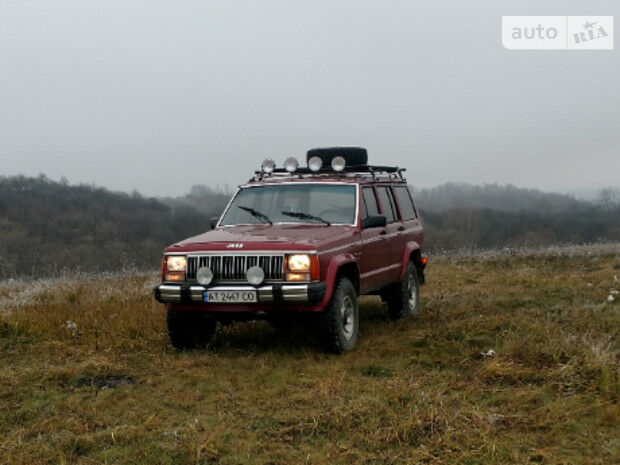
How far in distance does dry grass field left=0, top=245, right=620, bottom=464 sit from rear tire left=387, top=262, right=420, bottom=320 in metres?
0.35

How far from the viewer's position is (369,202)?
25.6ft

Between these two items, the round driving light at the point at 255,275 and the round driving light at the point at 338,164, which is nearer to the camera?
A: the round driving light at the point at 255,275

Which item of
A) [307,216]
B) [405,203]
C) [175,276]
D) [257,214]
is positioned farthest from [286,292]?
[405,203]

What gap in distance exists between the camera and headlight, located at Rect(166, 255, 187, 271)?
6441 mm

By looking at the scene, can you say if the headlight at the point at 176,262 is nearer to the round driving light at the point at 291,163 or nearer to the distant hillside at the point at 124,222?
the round driving light at the point at 291,163

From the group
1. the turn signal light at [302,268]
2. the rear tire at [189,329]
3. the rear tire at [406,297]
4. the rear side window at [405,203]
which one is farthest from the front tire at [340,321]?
the rear side window at [405,203]

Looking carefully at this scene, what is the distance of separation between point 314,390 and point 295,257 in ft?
4.48

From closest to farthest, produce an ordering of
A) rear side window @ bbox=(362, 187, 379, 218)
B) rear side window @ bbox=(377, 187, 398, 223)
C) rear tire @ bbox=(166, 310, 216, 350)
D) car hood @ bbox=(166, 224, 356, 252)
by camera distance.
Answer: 1. car hood @ bbox=(166, 224, 356, 252)
2. rear tire @ bbox=(166, 310, 216, 350)
3. rear side window @ bbox=(362, 187, 379, 218)
4. rear side window @ bbox=(377, 187, 398, 223)

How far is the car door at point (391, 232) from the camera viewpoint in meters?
8.13

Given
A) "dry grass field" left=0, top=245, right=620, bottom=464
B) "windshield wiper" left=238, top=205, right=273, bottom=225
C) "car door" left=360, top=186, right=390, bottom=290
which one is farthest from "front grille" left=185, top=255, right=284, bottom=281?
"car door" left=360, top=186, right=390, bottom=290

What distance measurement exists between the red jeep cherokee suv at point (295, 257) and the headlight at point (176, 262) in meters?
0.01

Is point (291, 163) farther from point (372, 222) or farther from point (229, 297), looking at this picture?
point (229, 297)

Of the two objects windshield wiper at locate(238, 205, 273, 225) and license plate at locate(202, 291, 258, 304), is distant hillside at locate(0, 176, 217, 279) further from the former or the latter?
license plate at locate(202, 291, 258, 304)

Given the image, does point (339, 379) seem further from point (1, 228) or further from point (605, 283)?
point (1, 228)
